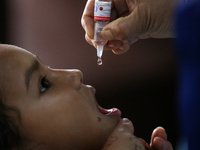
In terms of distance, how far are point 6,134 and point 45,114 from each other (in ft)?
0.55

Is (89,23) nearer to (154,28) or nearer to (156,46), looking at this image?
(154,28)

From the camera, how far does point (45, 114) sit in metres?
0.92

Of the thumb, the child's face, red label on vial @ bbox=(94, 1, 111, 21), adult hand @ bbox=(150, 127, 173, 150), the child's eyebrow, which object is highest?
red label on vial @ bbox=(94, 1, 111, 21)

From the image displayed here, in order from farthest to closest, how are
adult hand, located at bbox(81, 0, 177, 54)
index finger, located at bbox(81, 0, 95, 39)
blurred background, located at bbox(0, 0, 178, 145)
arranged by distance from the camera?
blurred background, located at bbox(0, 0, 178, 145)
index finger, located at bbox(81, 0, 95, 39)
adult hand, located at bbox(81, 0, 177, 54)

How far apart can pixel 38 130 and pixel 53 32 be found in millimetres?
1535

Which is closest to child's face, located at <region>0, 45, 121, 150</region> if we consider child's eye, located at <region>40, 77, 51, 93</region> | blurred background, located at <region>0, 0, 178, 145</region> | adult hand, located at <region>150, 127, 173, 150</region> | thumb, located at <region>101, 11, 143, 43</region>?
child's eye, located at <region>40, 77, 51, 93</region>

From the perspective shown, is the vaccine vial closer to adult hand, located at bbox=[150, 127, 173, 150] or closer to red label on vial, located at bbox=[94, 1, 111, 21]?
→ red label on vial, located at bbox=[94, 1, 111, 21]

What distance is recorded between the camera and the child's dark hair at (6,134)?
89cm

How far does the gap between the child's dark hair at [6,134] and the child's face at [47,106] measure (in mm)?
26

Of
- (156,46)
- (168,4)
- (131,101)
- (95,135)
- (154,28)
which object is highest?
(168,4)

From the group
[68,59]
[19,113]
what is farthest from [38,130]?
[68,59]

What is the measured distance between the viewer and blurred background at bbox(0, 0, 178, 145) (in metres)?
2.27

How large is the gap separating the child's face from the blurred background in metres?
1.33

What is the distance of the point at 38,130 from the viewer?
919mm
